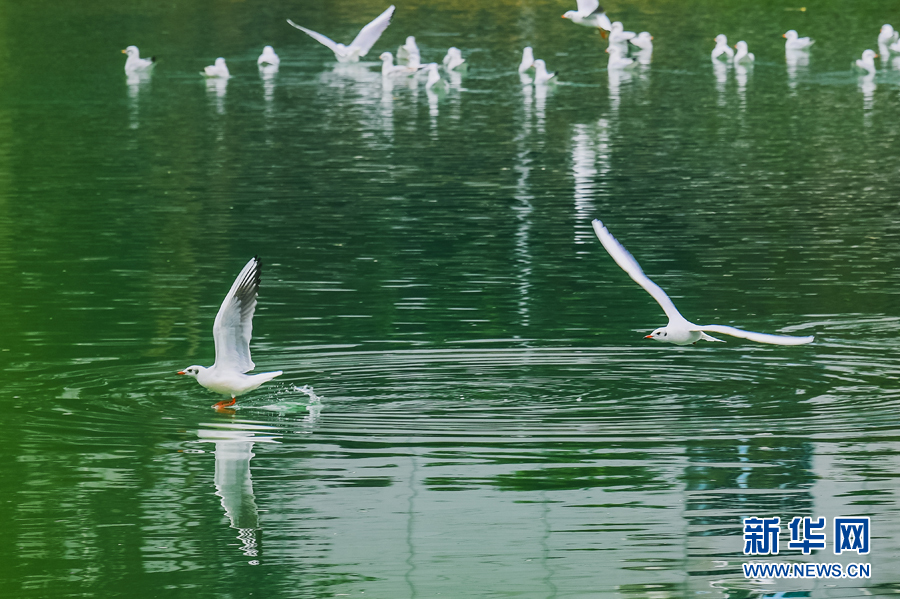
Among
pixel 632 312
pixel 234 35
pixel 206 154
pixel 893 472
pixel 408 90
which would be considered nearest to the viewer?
pixel 893 472

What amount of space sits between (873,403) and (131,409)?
6.33 m

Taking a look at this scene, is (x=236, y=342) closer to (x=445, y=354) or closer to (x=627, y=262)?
(x=445, y=354)

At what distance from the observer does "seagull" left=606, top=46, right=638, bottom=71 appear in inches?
2169

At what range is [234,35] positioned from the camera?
7088cm

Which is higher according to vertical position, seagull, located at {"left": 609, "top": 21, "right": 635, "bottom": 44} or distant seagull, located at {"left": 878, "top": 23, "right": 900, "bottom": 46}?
seagull, located at {"left": 609, "top": 21, "right": 635, "bottom": 44}

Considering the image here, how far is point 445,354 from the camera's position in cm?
1652

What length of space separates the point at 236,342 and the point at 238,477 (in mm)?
1828

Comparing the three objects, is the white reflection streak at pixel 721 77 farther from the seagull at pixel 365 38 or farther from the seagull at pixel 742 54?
the seagull at pixel 365 38

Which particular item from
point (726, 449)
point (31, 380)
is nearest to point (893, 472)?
point (726, 449)

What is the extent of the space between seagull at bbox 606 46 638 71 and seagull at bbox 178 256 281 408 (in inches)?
1668

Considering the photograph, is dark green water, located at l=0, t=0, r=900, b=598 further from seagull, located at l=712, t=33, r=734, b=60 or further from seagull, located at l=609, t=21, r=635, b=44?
seagull, located at l=712, t=33, r=734, b=60

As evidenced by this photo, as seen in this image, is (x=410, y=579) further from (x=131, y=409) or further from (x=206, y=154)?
(x=206, y=154)

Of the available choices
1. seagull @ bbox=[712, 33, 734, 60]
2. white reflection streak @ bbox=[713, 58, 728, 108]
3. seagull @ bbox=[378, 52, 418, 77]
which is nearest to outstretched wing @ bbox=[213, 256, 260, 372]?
white reflection streak @ bbox=[713, 58, 728, 108]

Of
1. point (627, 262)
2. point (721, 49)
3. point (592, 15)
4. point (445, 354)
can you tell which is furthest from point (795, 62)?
point (627, 262)
